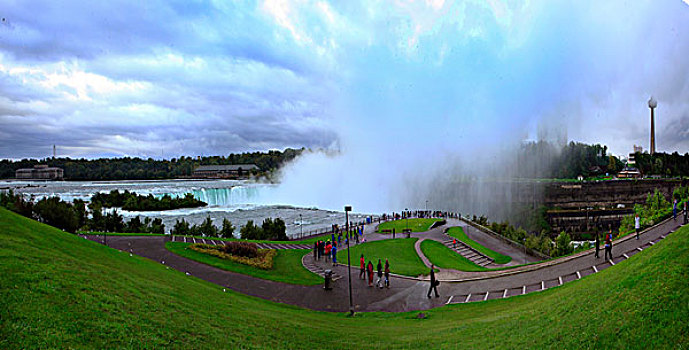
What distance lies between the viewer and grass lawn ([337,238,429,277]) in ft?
76.7

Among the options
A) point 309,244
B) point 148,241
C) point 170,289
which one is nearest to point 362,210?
point 309,244

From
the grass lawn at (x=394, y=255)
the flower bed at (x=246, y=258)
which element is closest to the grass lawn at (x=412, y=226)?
the grass lawn at (x=394, y=255)

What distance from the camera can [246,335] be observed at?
809cm

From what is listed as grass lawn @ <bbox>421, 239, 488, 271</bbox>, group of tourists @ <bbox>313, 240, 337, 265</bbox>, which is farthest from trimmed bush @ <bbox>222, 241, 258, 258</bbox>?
grass lawn @ <bbox>421, 239, 488, 271</bbox>

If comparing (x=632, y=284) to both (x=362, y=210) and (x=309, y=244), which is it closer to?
(x=309, y=244)

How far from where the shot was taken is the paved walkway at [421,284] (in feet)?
55.5

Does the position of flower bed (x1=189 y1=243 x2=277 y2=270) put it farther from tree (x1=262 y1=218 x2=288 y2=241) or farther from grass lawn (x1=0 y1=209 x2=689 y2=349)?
tree (x1=262 y1=218 x2=288 y2=241)

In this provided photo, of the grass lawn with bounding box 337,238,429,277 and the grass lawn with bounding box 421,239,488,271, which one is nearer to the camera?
the grass lawn with bounding box 337,238,429,277

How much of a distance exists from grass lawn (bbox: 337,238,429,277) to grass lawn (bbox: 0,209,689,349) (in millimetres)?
12016

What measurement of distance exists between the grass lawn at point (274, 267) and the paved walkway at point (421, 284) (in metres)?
0.69

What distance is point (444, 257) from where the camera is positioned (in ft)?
90.3

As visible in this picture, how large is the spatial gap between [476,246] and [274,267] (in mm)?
19266

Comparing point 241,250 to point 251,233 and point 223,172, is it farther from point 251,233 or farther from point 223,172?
point 223,172

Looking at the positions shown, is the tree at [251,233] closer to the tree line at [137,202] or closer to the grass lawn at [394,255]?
the grass lawn at [394,255]
